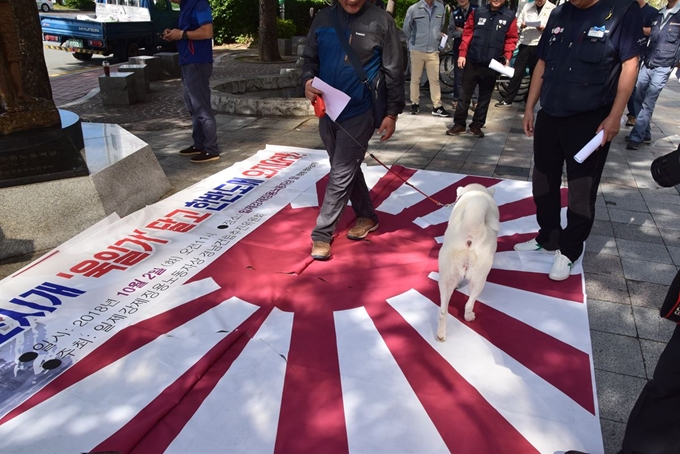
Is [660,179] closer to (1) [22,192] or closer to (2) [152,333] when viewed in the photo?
(2) [152,333]

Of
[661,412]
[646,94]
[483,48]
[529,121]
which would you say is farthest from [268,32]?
[661,412]

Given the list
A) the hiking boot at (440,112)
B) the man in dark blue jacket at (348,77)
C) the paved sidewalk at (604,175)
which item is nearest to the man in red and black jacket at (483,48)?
the paved sidewalk at (604,175)

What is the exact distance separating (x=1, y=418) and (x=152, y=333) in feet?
2.57

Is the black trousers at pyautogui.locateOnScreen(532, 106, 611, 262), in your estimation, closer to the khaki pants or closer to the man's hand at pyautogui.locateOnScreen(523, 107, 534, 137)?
the man's hand at pyautogui.locateOnScreen(523, 107, 534, 137)

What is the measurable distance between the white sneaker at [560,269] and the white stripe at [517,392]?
35.6 inches

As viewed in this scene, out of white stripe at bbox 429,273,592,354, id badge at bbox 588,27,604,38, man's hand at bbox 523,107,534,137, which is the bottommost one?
white stripe at bbox 429,273,592,354

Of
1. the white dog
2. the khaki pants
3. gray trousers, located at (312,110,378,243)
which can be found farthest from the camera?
the khaki pants

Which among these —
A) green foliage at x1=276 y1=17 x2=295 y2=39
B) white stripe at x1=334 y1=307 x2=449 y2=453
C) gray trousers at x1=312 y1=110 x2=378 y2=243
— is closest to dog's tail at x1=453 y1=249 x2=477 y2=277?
white stripe at x1=334 y1=307 x2=449 y2=453

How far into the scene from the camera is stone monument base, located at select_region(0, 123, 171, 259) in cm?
375

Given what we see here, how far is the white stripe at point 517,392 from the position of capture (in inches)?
85.7

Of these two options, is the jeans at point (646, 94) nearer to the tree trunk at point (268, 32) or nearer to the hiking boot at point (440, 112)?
the hiking boot at point (440, 112)

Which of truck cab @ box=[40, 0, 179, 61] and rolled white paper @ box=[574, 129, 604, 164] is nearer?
rolled white paper @ box=[574, 129, 604, 164]

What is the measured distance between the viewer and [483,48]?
6562mm

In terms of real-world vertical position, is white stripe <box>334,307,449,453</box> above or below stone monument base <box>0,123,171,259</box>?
below
